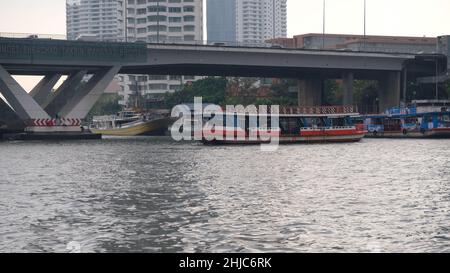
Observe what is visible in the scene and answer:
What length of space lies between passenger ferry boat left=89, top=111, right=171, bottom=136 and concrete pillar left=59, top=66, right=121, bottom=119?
1925cm

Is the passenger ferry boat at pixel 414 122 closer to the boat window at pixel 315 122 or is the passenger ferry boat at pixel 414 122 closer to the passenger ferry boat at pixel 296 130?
the passenger ferry boat at pixel 296 130

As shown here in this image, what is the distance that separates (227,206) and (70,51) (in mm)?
53222

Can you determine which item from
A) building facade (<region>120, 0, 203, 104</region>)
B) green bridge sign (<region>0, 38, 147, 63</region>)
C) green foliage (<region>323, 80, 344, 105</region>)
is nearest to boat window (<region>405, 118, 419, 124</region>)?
green bridge sign (<region>0, 38, 147, 63</region>)

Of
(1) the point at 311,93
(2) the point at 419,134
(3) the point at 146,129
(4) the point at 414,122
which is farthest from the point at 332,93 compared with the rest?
(2) the point at 419,134

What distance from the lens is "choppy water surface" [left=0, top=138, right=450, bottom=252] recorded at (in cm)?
1878

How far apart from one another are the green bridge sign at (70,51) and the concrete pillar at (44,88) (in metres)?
9.95

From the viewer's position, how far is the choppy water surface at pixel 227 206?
18781mm

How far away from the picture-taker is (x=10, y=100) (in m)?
74.4

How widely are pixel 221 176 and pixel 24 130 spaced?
1866 inches

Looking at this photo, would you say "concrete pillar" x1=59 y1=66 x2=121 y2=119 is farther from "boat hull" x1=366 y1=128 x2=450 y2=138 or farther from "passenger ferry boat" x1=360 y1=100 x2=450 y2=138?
"boat hull" x1=366 y1=128 x2=450 y2=138

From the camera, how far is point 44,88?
84000 mm

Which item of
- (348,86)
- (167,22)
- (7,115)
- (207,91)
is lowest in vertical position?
(7,115)

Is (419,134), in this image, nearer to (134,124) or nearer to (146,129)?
(146,129)
